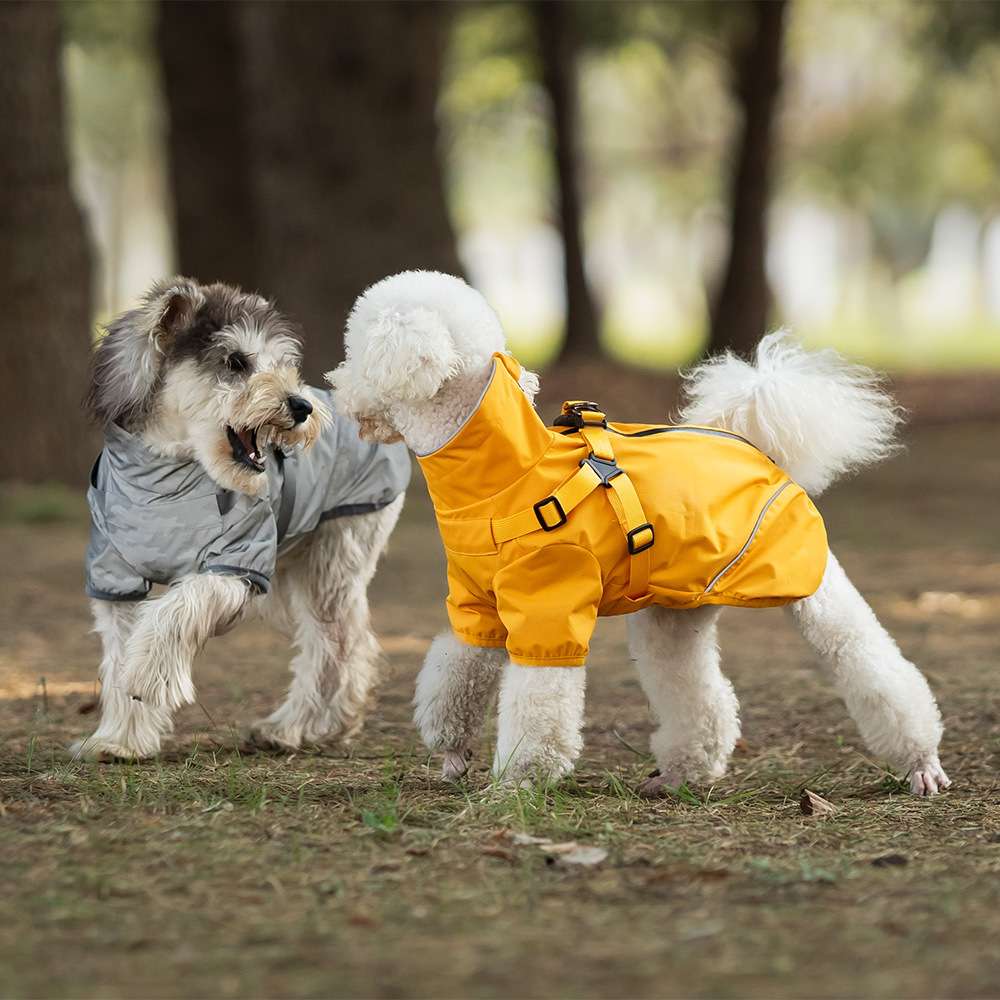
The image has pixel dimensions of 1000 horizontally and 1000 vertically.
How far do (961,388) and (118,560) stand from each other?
60.4 feet

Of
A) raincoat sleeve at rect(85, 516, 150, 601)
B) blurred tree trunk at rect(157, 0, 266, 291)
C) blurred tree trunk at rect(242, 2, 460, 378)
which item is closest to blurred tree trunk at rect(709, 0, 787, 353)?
blurred tree trunk at rect(157, 0, 266, 291)

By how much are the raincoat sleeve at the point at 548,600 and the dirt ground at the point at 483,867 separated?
16.0 inches

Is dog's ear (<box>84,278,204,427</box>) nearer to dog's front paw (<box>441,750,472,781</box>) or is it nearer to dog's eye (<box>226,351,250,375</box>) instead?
dog's eye (<box>226,351,250,375</box>)

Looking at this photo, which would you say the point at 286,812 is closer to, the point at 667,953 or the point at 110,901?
the point at 110,901

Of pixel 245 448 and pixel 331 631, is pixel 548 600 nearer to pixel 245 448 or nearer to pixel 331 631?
pixel 245 448

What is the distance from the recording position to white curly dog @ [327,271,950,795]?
4215 mm

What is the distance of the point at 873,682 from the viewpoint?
14.6 ft

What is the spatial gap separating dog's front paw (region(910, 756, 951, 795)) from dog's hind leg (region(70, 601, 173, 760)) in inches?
91.2

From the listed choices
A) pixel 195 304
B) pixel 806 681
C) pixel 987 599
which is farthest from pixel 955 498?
pixel 195 304

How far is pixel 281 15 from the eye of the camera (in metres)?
12.9

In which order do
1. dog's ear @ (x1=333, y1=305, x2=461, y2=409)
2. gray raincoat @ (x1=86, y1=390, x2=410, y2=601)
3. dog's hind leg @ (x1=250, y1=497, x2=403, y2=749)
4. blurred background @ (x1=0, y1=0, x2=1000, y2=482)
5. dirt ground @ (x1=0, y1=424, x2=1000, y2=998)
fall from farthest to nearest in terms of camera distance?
blurred background @ (x1=0, y1=0, x2=1000, y2=482), dog's hind leg @ (x1=250, y1=497, x2=403, y2=749), gray raincoat @ (x1=86, y1=390, x2=410, y2=601), dog's ear @ (x1=333, y1=305, x2=461, y2=409), dirt ground @ (x1=0, y1=424, x2=1000, y2=998)

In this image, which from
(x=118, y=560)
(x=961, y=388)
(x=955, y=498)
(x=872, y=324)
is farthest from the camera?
(x=872, y=324)

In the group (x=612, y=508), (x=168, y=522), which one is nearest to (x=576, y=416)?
(x=612, y=508)

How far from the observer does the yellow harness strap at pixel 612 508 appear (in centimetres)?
420
